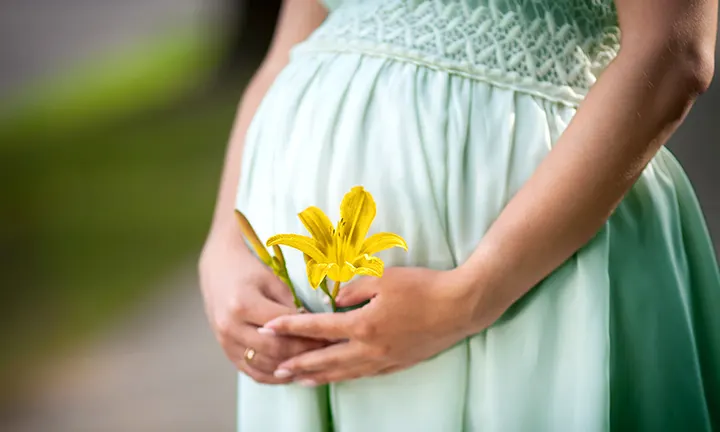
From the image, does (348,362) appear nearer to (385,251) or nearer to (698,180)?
(385,251)

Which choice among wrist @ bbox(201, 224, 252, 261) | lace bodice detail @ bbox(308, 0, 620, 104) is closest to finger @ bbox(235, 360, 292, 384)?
wrist @ bbox(201, 224, 252, 261)

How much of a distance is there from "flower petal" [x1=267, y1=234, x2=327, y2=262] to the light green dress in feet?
0.20

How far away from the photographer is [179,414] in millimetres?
847

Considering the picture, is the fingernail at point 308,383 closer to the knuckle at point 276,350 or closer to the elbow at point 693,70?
the knuckle at point 276,350

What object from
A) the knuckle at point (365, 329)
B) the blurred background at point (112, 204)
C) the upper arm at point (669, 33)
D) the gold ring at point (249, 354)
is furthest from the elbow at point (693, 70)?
the blurred background at point (112, 204)

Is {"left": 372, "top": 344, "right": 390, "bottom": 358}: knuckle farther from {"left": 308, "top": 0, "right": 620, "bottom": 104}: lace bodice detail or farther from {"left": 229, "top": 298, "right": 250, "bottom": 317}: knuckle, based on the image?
{"left": 308, "top": 0, "right": 620, "bottom": 104}: lace bodice detail

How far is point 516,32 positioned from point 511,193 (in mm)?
135

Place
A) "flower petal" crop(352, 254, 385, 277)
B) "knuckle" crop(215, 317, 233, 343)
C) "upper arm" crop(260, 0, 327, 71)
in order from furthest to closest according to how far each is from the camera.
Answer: "upper arm" crop(260, 0, 327, 71), "knuckle" crop(215, 317, 233, 343), "flower petal" crop(352, 254, 385, 277)

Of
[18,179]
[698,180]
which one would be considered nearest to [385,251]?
[698,180]

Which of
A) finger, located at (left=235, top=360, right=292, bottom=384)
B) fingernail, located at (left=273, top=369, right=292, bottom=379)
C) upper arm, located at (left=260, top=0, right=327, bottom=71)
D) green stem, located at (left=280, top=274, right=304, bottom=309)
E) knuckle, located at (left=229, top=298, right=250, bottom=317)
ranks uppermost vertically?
upper arm, located at (left=260, top=0, right=327, bottom=71)

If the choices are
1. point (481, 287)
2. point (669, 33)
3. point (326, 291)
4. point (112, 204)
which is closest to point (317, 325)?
point (326, 291)

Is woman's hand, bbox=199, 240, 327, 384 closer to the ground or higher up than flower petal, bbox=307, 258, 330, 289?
closer to the ground

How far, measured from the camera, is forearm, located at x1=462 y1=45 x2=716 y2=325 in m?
0.48

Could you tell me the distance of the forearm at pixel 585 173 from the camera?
0.48m
